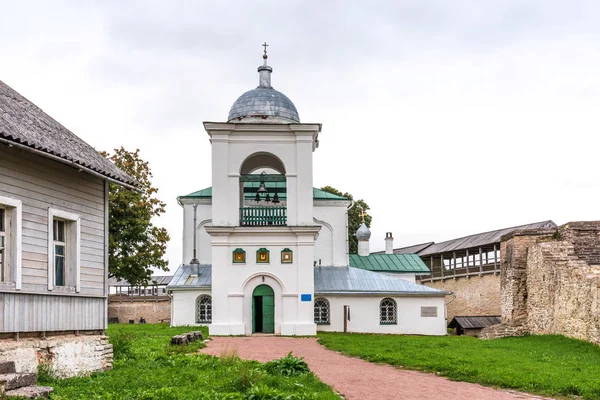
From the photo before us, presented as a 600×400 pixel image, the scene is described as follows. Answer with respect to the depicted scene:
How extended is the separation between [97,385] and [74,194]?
370 cm

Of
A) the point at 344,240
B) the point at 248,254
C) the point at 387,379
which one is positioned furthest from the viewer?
the point at 344,240

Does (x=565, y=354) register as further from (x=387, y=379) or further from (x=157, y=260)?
(x=157, y=260)

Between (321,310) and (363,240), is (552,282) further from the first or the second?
(363,240)

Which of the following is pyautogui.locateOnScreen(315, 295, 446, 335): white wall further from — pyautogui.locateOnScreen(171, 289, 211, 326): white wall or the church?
pyautogui.locateOnScreen(171, 289, 211, 326): white wall

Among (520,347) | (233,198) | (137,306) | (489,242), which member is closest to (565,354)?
(520,347)

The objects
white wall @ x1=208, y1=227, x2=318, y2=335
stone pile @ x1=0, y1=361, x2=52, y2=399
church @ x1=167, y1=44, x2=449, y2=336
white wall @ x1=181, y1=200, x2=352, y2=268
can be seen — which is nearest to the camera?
stone pile @ x1=0, y1=361, x2=52, y2=399

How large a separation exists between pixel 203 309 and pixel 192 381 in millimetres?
19708

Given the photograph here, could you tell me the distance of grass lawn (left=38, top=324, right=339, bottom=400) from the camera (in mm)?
10266

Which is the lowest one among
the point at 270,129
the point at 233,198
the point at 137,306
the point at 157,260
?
the point at 137,306

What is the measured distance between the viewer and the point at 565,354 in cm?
1675

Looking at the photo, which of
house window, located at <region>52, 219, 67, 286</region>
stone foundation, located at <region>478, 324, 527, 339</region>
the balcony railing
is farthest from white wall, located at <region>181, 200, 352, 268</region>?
house window, located at <region>52, 219, 67, 286</region>

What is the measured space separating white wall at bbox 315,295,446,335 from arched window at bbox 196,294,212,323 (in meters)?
4.83

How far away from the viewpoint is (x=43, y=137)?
12.3 m

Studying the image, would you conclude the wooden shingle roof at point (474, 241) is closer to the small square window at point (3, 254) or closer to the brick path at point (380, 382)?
the brick path at point (380, 382)
